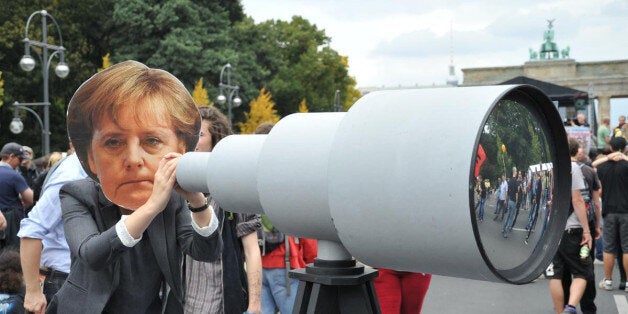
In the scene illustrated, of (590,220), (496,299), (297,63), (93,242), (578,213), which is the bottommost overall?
(496,299)

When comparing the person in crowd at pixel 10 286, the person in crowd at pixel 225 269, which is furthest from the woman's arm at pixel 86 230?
the person in crowd at pixel 10 286

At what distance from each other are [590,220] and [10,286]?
256 inches

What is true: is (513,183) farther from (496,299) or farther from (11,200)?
(11,200)

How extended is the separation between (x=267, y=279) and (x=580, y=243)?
3.75 m

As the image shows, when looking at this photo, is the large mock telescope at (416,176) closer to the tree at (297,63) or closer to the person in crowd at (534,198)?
the person in crowd at (534,198)

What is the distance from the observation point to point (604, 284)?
9.84 metres

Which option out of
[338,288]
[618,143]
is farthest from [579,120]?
[338,288]

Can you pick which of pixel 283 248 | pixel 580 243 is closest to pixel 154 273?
pixel 283 248

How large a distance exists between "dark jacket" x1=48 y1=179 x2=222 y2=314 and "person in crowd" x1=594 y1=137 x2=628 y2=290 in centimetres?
815

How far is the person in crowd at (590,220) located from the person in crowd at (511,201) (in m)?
6.95

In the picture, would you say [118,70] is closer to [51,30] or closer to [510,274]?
[510,274]

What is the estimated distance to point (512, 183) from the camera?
1188 millimetres

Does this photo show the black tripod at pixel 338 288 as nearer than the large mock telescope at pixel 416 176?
No

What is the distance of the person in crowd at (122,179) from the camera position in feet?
6.26
